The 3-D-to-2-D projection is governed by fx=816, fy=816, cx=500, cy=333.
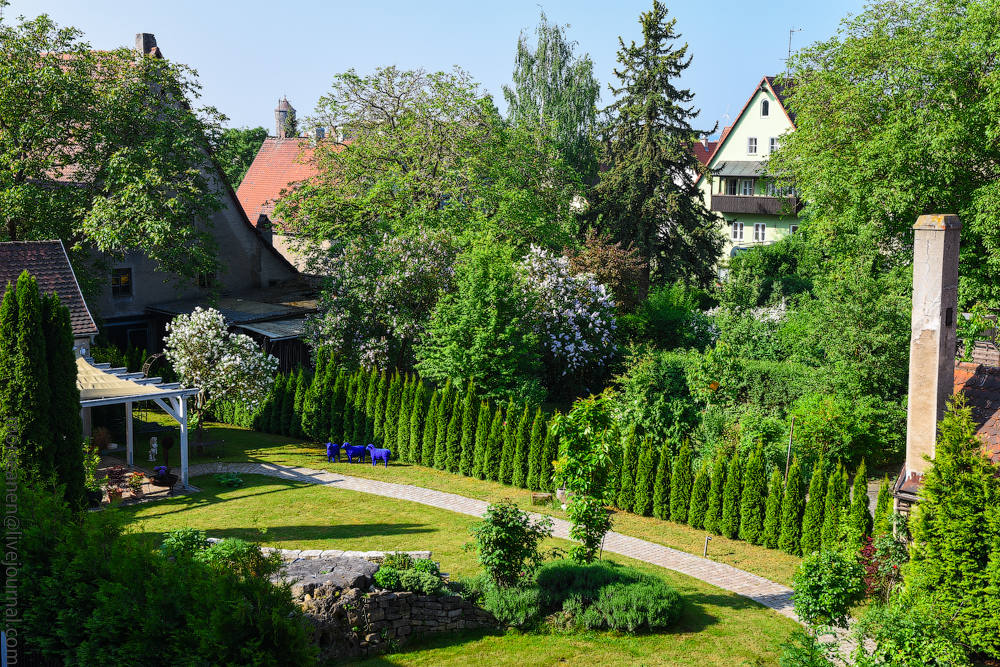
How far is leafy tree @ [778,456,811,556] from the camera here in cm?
1647

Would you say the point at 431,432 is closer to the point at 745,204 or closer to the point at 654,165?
the point at 654,165

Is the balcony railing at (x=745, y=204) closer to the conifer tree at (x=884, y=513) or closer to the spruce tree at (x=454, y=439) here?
the spruce tree at (x=454, y=439)

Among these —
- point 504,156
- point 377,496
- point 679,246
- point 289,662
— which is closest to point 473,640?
point 289,662

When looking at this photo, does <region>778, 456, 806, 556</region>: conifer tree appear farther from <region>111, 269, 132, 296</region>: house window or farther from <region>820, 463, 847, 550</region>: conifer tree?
<region>111, 269, 132, 296</region>: house window

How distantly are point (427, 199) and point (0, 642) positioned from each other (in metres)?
24.0

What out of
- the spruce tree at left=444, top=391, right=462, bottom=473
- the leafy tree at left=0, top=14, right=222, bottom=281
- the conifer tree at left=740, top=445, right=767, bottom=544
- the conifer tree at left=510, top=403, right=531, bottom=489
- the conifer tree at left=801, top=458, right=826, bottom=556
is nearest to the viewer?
the conifer tree at left=801, top=458, right=826, bottom=556

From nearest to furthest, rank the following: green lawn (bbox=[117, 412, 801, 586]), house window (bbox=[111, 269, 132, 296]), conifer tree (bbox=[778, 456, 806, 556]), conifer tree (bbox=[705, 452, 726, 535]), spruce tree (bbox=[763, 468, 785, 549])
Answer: green lawn (bbox=[117, 412, 801, 586]) < conifer tree (bbox=[778, 456, 806, 556]) < spruce tree (bbox=[763, 468, 785, 549]) < conifer tree (bbox=[705, 452, 726, 535]) < house window (bbox=[111, 269, 132, 296])

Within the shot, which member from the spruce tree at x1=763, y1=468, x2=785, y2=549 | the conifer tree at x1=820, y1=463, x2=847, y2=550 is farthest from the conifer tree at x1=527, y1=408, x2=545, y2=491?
the conifer tree at x1=820, y1=463, x2=847, y2=550

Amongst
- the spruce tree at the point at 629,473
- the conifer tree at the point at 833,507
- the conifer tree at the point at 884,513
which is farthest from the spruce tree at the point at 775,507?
the spruce tree at the point at 629,473

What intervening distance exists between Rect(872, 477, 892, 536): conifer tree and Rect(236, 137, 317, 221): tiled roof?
35.2m

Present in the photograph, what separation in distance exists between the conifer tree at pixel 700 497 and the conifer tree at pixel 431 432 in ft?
24.8

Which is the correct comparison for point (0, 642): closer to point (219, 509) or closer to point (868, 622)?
point (219, 509)

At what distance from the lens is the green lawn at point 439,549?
1184 cm

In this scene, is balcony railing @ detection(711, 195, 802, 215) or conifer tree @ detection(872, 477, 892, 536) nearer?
conifer tree @ detection(872, 477, 892, 536)
